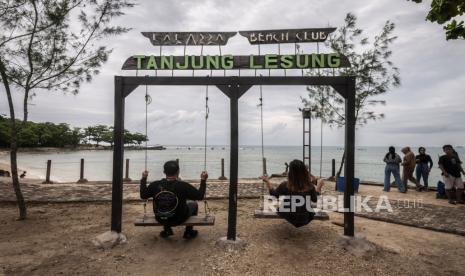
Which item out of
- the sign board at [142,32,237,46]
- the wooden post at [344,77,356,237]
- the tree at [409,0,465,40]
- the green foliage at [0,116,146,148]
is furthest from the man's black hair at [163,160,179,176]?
the green foliage at [0,116,146,148]

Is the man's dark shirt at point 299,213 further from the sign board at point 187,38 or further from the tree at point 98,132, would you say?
the tree at point 98,132

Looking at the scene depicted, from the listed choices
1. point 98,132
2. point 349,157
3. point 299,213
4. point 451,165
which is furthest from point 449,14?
point 98,132

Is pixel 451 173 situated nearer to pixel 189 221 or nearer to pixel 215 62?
pixel 215 62

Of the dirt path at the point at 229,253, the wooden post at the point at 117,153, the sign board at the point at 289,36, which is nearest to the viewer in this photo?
the dirt path at the point at 229,253

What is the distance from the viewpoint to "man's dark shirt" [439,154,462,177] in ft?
32.9

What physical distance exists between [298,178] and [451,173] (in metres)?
7.58

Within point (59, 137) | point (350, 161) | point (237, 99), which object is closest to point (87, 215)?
point (237, 99)

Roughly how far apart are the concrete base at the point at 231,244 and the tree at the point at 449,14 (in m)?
5.03

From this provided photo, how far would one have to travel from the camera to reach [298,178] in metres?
5.94

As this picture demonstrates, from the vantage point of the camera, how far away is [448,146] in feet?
33.8

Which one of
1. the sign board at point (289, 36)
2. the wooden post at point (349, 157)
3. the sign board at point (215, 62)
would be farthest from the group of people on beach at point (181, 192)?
the sign board at point (289, 36)

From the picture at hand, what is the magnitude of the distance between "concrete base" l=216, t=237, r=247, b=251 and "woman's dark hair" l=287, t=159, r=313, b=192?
150cm

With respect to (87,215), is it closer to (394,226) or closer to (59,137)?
(394,226)

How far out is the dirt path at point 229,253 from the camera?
5039 millimetres
